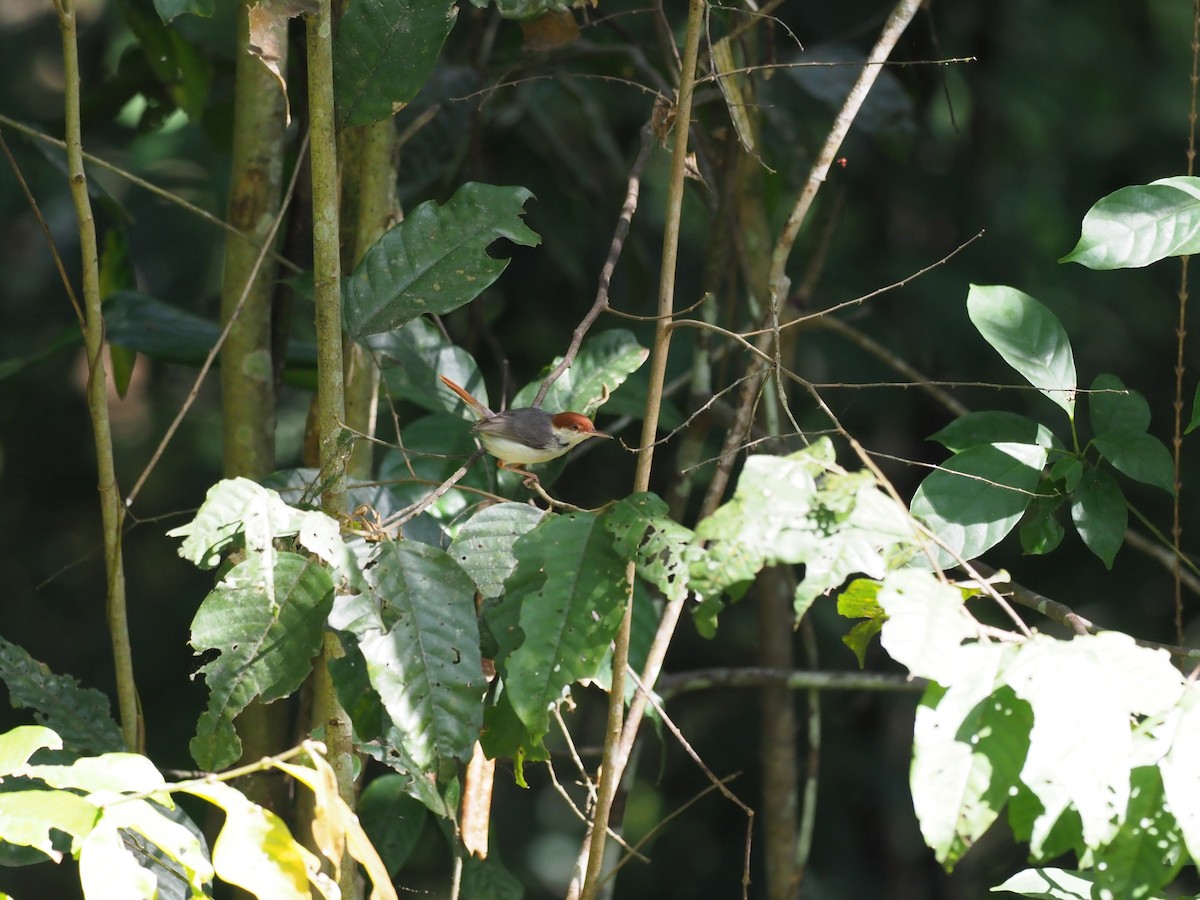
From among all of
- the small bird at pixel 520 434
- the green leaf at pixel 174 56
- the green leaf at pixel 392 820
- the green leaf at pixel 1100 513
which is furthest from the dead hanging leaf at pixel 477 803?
the green leaf at pixel 174 56

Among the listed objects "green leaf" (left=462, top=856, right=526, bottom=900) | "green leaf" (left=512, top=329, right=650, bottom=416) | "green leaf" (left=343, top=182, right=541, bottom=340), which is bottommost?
"green leaf" (left=462, top=856, right=526, bottom=900)

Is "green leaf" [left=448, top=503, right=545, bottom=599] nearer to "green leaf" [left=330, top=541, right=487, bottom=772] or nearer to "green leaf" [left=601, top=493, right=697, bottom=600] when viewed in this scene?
"green leaf" [left=330, top=541, right=487, bottom=772]

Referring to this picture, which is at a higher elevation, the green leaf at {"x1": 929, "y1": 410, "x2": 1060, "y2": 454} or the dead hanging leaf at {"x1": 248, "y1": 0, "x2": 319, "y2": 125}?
the dead hanging leaf at {"x1": 248, "y1": 0, "x2": 319, "y2": 125}

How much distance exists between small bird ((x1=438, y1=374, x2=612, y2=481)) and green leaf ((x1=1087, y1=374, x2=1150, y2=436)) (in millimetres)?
748

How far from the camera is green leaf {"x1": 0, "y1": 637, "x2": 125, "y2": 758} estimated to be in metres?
1.69

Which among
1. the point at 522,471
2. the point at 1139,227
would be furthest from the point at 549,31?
the point at 1139,227

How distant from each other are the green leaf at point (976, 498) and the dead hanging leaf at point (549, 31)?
973 mm

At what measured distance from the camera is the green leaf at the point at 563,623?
4.06 ft

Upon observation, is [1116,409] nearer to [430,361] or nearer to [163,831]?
[430,361]

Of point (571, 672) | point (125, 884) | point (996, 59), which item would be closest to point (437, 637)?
point (571, 672)

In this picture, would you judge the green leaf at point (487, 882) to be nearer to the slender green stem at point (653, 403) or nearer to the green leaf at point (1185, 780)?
the slender green stem at point (653, 403)

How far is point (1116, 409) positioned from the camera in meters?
1.62

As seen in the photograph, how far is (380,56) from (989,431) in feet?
3.23

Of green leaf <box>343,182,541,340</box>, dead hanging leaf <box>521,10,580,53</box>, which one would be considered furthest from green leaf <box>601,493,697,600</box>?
dead hanging leaf <box>521,10,580,53</box>
